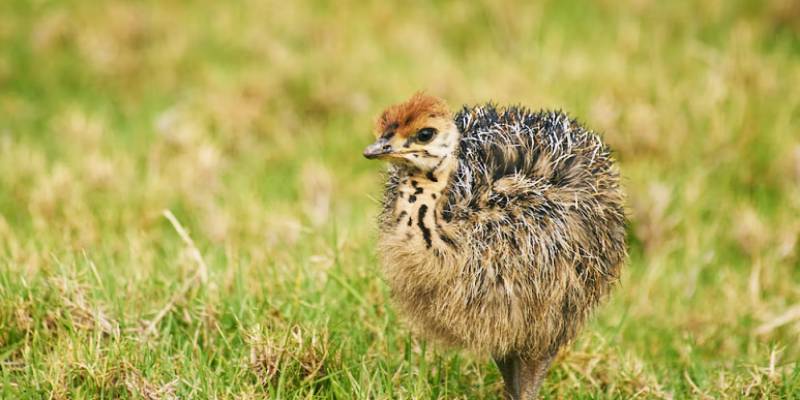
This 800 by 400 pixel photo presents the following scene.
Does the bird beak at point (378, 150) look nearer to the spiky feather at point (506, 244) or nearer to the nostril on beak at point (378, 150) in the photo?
the nostril on beak at point (378, 150)

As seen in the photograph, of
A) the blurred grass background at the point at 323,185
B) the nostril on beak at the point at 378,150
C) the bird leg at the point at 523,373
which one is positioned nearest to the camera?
the nostril on beak at the point at 378,150

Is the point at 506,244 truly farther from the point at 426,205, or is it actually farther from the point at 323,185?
the point at 323,185

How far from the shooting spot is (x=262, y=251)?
16.6ft

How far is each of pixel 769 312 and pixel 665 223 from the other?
84 cm

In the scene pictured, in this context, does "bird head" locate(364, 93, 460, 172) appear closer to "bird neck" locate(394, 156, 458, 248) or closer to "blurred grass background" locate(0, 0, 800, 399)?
"bird neck" locate(394, 156, 458, 248)

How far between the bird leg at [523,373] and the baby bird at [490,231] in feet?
0.14

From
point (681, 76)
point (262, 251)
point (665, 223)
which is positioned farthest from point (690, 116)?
point (262, 251)

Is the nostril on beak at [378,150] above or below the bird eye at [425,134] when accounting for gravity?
below

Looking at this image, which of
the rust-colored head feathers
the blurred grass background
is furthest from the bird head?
the blurred grass background

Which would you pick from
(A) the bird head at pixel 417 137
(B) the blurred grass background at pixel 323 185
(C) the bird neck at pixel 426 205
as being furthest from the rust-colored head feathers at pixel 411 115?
(B) the blurred grass background at pixel 323 185

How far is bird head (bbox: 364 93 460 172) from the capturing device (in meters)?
3.40

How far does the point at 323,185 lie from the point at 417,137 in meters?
2.88

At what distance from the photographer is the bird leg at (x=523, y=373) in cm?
381

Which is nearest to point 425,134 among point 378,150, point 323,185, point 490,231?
point 378,150
